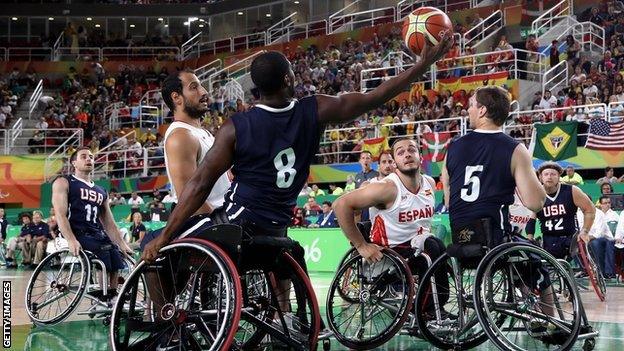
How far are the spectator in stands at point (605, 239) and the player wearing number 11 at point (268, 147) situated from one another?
11.4m

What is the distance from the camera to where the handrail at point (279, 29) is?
40.4m

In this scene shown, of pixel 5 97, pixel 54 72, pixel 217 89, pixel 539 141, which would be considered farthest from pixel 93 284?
pixel 54 72

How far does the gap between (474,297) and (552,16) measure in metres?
24.7

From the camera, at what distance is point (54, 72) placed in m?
42.0

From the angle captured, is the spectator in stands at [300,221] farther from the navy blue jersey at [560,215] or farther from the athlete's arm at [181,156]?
the athlete's arm at [181,156]

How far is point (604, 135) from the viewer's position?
18.9 m

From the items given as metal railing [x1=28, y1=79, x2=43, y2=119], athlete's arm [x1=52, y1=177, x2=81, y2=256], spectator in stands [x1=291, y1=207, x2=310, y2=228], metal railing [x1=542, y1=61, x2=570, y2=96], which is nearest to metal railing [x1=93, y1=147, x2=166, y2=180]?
metal railing [x1=28, y1=79, x2=43, y2=119]

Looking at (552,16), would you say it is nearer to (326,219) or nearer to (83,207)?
(326,219)

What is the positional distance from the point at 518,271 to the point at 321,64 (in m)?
27.3

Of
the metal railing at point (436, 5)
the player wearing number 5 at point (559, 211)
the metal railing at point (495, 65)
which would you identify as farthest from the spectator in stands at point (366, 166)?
the metal railing at point (436, 5)

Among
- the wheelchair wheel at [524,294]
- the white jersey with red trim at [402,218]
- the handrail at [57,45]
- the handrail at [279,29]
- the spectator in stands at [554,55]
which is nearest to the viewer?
the wheelchair wheel at [524,294]

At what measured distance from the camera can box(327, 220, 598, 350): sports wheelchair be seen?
20.0 ft

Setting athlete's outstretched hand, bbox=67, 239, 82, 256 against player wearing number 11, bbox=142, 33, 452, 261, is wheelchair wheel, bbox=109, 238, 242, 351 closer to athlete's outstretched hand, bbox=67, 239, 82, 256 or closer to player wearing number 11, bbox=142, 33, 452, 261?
player wearing number 11, bbox=142, 33, 452, 261

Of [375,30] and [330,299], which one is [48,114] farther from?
[330,299]
